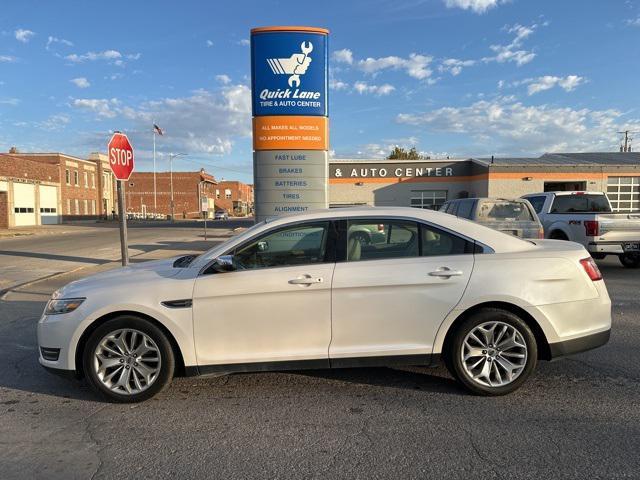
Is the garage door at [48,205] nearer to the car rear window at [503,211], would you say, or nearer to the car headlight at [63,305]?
the car rear window at [503,211]

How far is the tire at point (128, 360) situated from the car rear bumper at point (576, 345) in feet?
10.6

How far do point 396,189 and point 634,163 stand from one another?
1523cm

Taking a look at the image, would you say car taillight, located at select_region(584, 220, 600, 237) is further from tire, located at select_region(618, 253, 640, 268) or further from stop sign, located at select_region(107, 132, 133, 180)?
stop sign, located at select_region(107, 132, 133, 180)

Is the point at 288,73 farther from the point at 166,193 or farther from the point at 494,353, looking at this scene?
the point at 166,193

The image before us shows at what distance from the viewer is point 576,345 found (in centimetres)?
420

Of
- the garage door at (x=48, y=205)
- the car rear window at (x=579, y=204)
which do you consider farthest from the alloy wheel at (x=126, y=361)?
the garage door at (x=48, y=205)

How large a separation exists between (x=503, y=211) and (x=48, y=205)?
50264mm

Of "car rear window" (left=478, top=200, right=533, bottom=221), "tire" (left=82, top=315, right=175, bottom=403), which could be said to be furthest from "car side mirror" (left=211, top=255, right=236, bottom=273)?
"car rear window" (left=478, top=200, right=533, bottom=221)

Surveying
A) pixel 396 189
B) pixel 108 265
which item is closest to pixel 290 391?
pixel 108 265

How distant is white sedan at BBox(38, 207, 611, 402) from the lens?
4043mm

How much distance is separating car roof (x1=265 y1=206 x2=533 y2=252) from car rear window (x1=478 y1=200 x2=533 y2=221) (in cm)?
647

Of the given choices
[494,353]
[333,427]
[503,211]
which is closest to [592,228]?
[503,211]

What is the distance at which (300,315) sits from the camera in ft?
13.3

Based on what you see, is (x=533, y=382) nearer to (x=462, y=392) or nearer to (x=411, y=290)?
(x=462, y=392)
